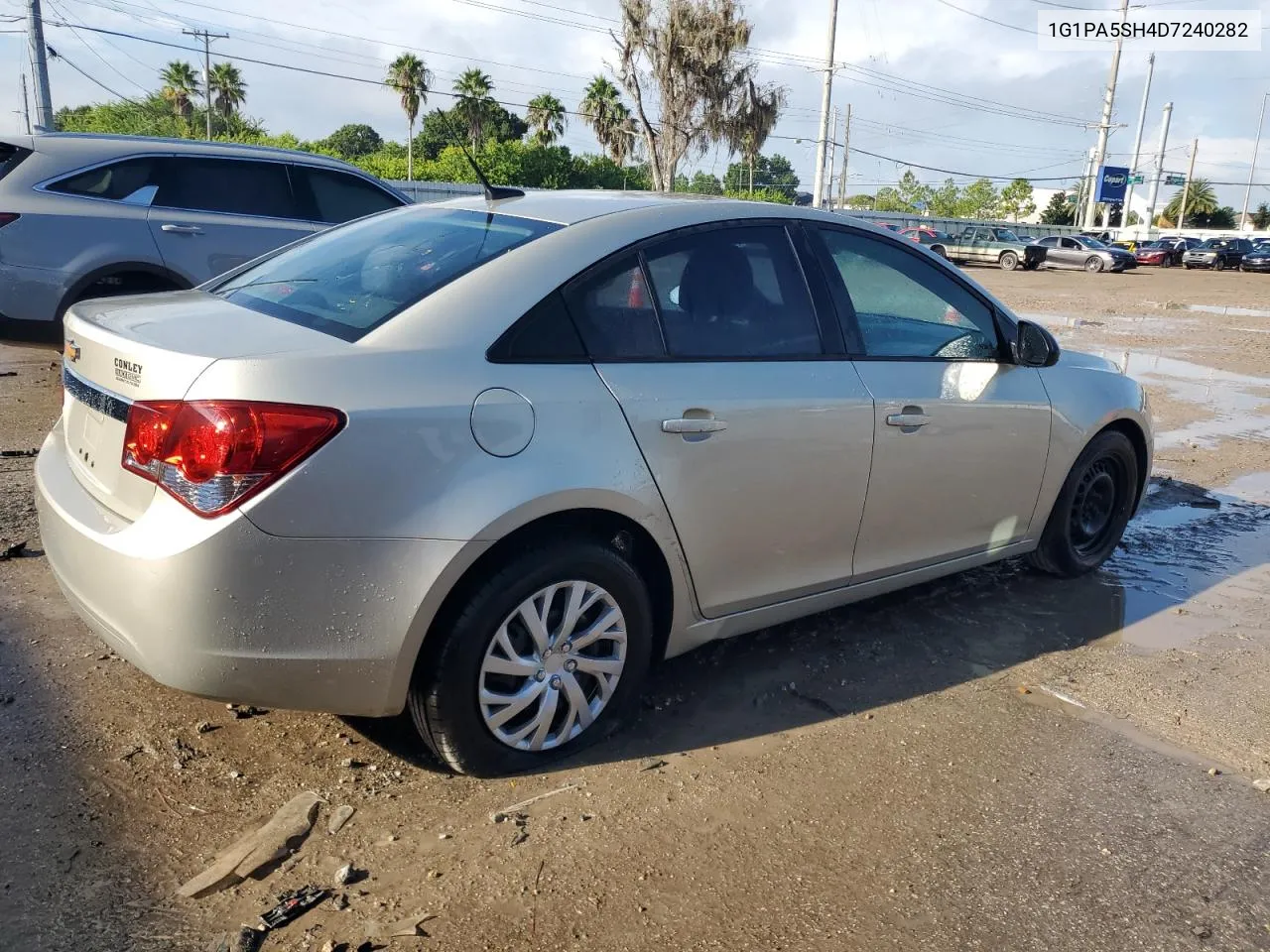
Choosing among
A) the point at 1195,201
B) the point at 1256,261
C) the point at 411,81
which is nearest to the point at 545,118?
the point at 411,81

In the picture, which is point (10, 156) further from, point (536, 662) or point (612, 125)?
point (612, 125)

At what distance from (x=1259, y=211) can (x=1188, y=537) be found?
365ft

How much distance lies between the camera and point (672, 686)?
3.73 m

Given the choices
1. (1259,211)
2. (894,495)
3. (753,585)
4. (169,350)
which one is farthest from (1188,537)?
(1259,211)

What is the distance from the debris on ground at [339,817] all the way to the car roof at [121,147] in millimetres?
5986

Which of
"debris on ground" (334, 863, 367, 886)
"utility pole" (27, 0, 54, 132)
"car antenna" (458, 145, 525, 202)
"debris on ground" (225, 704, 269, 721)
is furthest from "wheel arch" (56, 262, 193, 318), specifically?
"utility pole" (27, 0, 54, 132)

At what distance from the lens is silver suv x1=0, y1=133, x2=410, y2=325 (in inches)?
270

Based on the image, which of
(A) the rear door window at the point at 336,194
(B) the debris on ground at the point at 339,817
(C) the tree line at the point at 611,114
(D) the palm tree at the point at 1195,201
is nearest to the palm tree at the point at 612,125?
→ (C) the tree line at the point at 611,114

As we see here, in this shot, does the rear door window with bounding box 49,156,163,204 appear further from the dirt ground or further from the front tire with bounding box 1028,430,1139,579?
the front tire with bounding box 1028,430,1139,579

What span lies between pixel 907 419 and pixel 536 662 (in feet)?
5.39

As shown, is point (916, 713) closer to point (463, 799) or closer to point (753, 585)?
point (753, 585)

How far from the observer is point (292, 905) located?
2463 millimetres

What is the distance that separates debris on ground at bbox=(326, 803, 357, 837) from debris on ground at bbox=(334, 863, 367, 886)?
0.17 m

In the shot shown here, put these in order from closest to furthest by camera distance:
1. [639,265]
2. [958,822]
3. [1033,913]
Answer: [1033,913], [958,822], [639,265]
